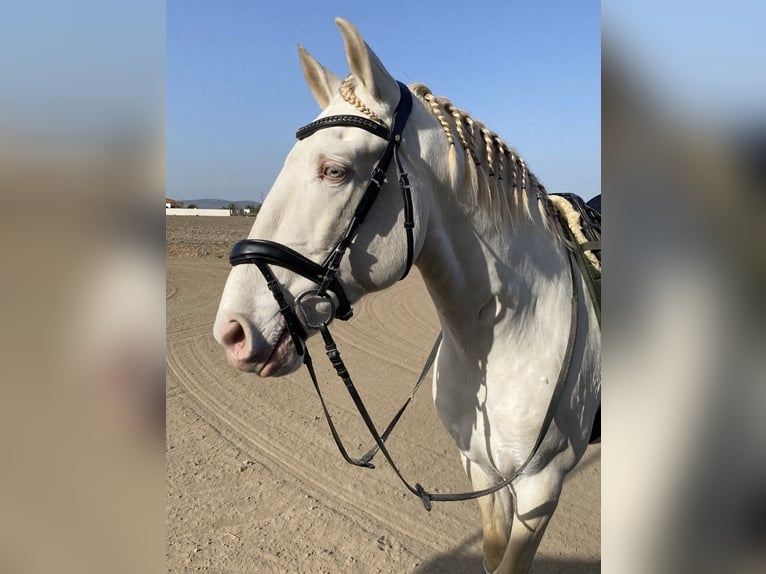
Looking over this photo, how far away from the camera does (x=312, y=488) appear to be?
344 cm

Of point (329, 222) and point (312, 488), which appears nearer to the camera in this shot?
point (329, 222)

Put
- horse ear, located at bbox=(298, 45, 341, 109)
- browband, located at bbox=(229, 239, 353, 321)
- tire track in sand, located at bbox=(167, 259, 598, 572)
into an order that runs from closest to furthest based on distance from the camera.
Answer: browband, located at bbox=(229, 239, 353, 321)
horse ear, located at bbox=(298, 45, 341, 109)
tire track in sand, located at bbox=(167, 259, 598, 572)

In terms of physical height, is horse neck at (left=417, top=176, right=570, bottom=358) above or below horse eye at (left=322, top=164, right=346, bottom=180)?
below

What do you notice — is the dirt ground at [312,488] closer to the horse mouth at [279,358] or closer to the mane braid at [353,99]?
the horse mouth at [279,358]

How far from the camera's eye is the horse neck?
5.12ft

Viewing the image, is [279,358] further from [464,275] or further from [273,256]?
[464,275]

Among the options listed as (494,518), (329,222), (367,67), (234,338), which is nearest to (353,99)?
(367,67)

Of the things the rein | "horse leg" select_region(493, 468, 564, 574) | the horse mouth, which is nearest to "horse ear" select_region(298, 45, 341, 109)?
the rein

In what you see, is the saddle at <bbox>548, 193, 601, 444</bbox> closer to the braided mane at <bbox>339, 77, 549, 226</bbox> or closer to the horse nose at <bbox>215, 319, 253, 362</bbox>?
the braided mane at <bbox>339, 77, 549, 226</bbox>

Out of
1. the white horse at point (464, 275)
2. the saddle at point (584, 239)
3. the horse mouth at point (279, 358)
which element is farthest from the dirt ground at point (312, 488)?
the horse mouth at point (279, 358)

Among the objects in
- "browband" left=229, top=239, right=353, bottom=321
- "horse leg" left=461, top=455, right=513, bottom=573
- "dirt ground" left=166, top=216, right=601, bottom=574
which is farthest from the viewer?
"dirt ground" left=166, top=216, right=601, bottom=574

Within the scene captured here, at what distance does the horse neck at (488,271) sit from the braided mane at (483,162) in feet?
0.12

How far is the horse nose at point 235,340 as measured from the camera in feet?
4.24
